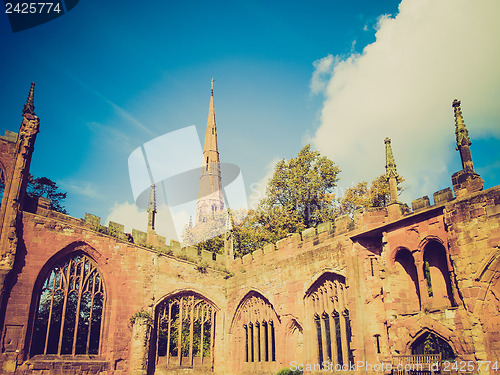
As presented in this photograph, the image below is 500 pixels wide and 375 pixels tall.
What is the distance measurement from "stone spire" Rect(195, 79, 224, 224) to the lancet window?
95.4 feet

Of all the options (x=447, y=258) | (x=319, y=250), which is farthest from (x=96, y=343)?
(x=447, y=258)

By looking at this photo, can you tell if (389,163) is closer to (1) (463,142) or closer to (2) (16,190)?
(1) (463,142)

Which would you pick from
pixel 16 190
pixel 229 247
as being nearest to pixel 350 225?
pixel 229 247

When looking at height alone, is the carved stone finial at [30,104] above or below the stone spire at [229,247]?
above

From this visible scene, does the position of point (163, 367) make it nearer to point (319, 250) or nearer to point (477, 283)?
point (319, 250)

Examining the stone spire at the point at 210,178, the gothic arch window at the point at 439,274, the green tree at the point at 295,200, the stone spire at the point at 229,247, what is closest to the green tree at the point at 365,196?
the green tree at the point at 295,200

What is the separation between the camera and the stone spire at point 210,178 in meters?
50.0

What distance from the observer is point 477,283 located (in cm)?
1096

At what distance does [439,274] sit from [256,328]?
9.54 metres

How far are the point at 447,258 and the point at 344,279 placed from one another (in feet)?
13.4

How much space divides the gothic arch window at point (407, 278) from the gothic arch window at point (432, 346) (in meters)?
1.09

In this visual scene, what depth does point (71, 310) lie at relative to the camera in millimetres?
17672

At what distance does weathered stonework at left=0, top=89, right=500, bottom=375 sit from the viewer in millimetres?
11492

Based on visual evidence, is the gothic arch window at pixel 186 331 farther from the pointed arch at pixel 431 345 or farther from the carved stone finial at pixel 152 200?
→ the pointed arch at pixel 431 345
